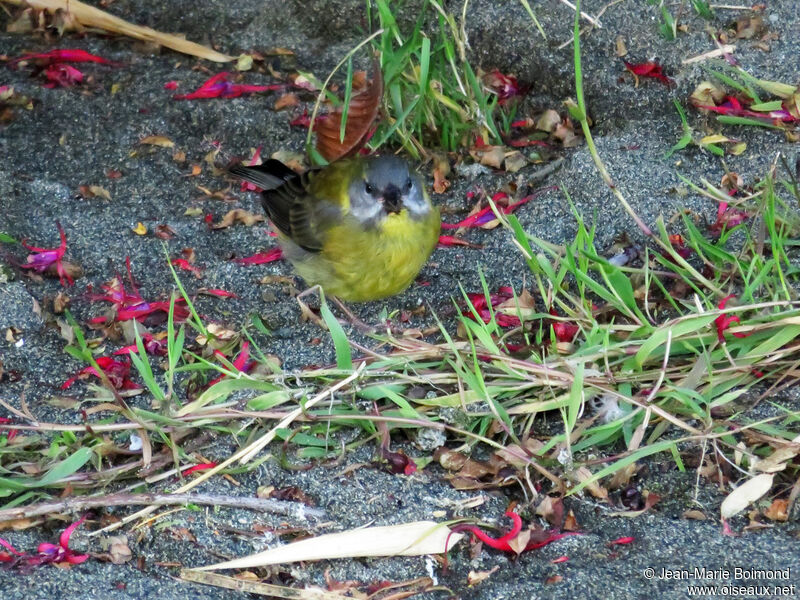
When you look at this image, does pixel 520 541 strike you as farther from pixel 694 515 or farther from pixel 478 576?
pixel 694 515

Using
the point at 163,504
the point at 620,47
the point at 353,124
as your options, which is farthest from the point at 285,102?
the point at 163,504

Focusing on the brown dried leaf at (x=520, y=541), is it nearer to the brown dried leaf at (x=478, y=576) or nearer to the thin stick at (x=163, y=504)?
the brown dried leaf at (x=478, y=576)

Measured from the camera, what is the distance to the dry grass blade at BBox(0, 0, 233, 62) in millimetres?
5508

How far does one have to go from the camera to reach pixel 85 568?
2.92 metres

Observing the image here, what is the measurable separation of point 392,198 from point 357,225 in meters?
0.25

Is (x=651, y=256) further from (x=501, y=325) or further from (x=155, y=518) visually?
(x=155, y=518)

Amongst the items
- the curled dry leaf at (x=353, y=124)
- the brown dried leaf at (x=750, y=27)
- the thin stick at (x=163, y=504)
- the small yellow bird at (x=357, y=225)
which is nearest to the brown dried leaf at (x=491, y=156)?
the curled dry leaf at (x=353, y=124)

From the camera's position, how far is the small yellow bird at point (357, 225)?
13.3 feet

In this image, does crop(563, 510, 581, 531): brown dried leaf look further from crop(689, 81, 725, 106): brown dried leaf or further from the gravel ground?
crop(689, 81, 725, 106): brown dried leaf

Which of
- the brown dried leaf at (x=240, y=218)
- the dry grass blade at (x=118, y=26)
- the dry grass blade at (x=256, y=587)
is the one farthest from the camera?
the dry grass blade at (x=118, y=26)

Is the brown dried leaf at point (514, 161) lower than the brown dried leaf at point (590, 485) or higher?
higher

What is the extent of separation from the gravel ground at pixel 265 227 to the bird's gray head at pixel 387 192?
40 centimetres

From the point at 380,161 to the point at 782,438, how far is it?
1781mm

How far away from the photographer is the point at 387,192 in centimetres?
404
